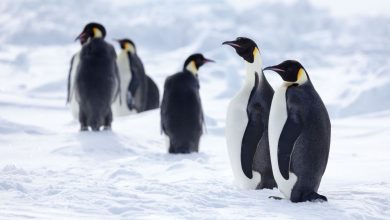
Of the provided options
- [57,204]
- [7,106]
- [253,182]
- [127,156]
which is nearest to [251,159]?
[253,182]

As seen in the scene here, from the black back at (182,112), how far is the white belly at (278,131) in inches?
98.4

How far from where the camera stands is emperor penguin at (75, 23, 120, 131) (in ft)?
23.9

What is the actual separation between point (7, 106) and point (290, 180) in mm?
7220

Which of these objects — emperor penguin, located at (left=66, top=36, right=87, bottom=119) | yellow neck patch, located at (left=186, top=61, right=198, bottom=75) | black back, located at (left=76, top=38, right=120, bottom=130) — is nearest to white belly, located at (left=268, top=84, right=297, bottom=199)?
yellow neck patch, located at (left=186, top=61, right=198, bottom=75)

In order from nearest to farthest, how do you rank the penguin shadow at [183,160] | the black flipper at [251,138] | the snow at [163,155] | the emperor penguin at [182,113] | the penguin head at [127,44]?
the snow at [163,155], the black flipper at [251,138], the penguin shadow at [183,160], the emperor penguin at [182,113], the penguin head at [127,44]

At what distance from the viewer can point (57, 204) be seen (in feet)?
11.0

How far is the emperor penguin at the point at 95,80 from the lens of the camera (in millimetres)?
7270

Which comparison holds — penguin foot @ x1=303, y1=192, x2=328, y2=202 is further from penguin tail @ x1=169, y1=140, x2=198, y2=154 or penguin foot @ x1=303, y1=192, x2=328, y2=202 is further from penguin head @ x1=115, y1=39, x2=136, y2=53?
penguin head @ x1=115, y1=39, x2=136, y2=53

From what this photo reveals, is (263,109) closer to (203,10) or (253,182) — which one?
(253,182)

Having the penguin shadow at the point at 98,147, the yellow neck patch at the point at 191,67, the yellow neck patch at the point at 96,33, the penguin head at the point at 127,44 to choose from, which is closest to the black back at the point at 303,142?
the penguin shadow at the point at 98,147

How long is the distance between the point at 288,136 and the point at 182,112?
2.70 meters

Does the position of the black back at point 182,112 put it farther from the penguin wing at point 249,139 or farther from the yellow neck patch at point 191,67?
the penguin wing at point 249,139

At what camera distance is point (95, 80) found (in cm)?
729

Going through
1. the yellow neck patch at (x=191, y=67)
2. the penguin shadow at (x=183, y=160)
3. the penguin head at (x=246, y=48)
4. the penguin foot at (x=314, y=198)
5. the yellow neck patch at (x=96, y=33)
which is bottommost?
the penguin foot at (x=314, y=198)
